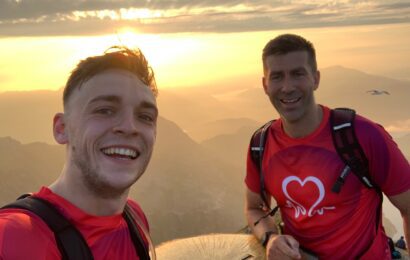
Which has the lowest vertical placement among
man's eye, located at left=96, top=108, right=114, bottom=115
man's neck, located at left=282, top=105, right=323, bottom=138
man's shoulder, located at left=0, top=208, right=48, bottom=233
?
man's neck, located at left=282, top=105, right=323, bottom=138

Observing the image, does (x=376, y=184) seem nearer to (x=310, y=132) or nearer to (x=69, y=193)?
(x=310, y=132)

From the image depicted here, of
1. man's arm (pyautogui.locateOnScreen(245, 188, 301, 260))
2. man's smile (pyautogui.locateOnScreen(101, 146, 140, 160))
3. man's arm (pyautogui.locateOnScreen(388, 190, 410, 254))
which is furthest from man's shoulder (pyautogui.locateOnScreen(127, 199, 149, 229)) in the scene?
man's arm (pyautogui.locateOnScreen(388, 190, 410, 254))

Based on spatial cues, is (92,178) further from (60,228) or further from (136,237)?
(136,237)

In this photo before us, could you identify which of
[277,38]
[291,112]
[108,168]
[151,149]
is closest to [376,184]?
[291,112]

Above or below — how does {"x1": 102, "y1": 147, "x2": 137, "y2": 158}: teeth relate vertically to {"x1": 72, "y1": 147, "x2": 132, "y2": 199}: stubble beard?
above

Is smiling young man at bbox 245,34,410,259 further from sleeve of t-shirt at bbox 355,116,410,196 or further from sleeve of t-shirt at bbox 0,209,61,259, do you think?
sleeve of t-shirt at bbox 0,209,61,259

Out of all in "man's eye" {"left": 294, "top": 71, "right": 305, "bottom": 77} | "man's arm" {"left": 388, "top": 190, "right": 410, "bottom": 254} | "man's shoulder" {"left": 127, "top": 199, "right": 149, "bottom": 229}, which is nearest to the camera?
"man's shoulder" {"left": 127, "top": 199, "right": 149, "bottom": 229}

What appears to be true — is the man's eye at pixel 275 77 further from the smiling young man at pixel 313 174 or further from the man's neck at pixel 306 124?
the man's neck at pixel 306 124
